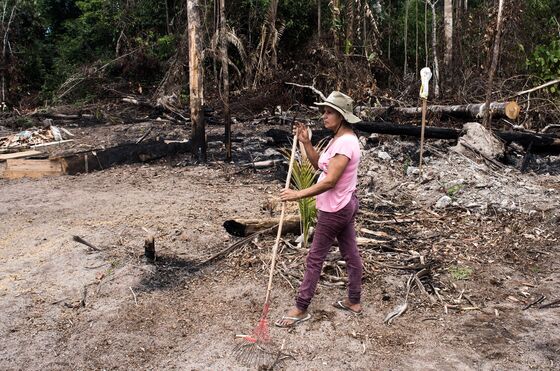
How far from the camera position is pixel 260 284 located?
459 cm

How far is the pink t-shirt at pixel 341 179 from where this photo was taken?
Result: 3.66 meters

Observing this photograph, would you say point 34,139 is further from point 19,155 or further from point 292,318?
point 292,318

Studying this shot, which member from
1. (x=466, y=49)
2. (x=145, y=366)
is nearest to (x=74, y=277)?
(x=145, y=366)

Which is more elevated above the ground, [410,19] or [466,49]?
[410,19]

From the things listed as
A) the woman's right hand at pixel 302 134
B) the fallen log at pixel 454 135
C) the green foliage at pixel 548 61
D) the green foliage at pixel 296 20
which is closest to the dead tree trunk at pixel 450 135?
the fallen log at pixel 454 135

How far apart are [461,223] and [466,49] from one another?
12.2m

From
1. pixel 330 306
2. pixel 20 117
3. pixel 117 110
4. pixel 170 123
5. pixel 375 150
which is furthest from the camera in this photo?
pixel 117 110

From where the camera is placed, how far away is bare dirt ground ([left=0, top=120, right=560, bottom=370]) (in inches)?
144

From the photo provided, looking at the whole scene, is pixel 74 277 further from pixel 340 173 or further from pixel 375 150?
pixel 375 150

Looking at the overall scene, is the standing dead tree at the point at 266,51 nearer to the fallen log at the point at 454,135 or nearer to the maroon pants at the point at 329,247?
the fallen log at the point at 454,135

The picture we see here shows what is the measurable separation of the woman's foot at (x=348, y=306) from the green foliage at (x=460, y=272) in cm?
112

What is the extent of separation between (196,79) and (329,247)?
598 cm

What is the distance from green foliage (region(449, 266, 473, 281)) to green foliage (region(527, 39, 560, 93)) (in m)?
8.16

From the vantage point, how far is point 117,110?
621 inches
